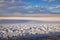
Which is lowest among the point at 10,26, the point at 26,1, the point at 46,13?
the point at 10,26

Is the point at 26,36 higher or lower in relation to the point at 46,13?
Answer: lower

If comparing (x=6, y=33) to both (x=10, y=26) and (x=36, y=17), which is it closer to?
(x=10, y=26)

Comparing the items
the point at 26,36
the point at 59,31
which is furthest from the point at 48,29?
the point at 26,36

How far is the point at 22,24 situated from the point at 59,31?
1.21 ft

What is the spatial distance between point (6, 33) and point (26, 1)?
0.37 m

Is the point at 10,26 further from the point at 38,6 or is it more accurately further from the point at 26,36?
the point at 38,6

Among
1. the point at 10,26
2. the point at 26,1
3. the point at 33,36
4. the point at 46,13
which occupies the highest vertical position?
the point at 26,1

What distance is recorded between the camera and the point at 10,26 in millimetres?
1322

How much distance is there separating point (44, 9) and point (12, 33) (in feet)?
1.28

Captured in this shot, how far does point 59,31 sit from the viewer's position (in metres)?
1.33

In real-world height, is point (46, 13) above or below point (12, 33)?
above

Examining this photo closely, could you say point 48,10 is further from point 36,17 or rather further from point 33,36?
point 33,36

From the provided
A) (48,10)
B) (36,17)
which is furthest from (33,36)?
(48,10)

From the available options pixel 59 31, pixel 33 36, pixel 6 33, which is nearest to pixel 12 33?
pixel 6 33
